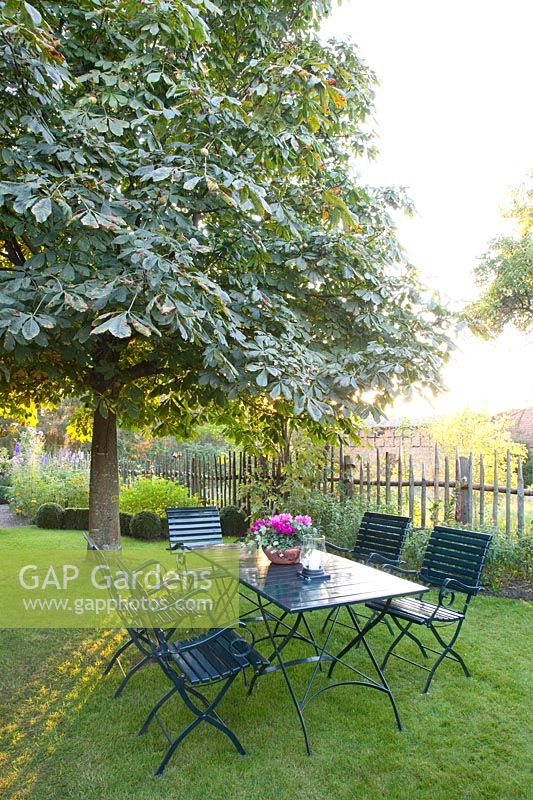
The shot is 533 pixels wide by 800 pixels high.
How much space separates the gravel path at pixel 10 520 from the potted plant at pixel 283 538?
766 centimetres

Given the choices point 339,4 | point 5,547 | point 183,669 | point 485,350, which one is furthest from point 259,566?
point 485,350

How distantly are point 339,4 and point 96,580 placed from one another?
6243 millimetres

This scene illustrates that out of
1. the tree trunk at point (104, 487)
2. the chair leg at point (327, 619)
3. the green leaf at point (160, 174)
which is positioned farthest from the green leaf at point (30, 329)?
the chair leg at point (327, 619)

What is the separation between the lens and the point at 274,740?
2.91 meters

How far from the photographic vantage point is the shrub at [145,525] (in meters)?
8.53

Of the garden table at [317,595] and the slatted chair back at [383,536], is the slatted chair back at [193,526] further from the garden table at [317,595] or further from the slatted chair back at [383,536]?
the slatted chair back at [383,536]

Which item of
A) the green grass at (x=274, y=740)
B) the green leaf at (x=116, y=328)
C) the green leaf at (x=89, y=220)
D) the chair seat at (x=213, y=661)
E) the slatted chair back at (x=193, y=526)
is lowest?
the green grass at (x=274, y=740)

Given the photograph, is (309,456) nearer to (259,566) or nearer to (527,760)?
(259,566)

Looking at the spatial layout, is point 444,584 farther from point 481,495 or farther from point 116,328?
point 481,495

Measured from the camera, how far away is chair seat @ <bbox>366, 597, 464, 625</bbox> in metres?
3.48

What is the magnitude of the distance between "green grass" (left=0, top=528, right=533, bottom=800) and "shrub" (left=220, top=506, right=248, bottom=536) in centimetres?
467

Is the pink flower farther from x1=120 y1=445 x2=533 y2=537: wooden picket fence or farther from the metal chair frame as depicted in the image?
x1=120 y1=445 x2=533 y2=537: wooden picket fence

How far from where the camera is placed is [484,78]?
7.07 m

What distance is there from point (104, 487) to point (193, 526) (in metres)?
1.07
